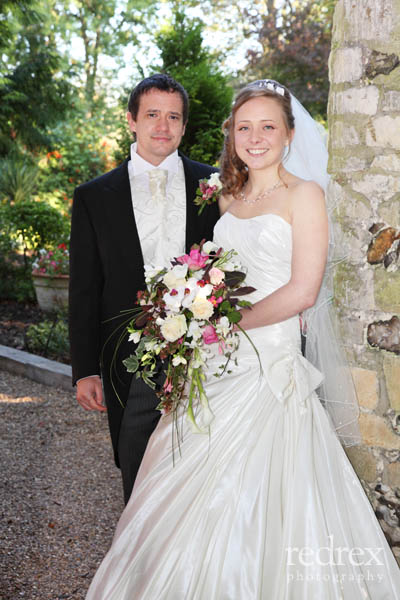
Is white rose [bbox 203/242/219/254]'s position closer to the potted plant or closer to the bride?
the bride

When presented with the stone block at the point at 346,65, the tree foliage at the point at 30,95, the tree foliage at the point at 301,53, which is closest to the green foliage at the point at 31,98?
the tree foliage at the point at 30,95

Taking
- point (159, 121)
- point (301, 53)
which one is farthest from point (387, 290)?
point (301, 53)

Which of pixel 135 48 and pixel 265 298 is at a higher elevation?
pixel 135 48

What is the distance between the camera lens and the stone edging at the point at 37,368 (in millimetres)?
5609

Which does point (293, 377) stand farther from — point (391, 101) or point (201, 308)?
point (391, 101)

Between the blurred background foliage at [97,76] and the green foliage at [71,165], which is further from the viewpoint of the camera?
the green foliage at [71,165]

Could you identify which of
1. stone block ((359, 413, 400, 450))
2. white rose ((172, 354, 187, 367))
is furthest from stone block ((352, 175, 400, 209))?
white rose ((172, 354, 187, 367))

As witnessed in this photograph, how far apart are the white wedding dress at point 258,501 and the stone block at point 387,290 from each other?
403 mm

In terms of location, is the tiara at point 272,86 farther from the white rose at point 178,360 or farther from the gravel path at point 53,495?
the gravel path at point 53,495

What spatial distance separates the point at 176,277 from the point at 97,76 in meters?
20.1

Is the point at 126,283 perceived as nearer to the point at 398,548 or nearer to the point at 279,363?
the point at 279,363

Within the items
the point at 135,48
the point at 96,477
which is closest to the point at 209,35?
the point at 135,48

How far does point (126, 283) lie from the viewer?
2.73 meters

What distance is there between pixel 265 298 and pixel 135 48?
20345 mm
